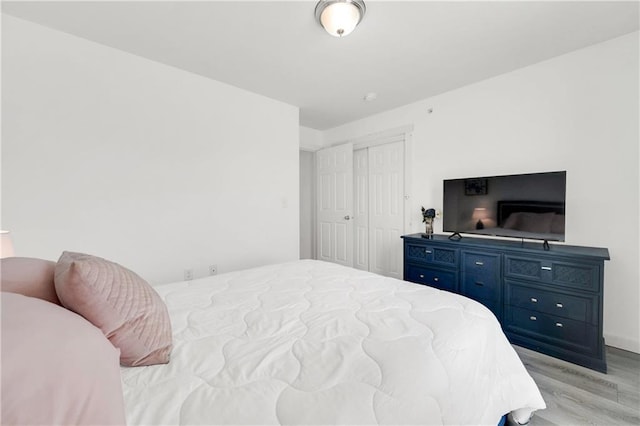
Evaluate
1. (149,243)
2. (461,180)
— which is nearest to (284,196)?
(149,243)

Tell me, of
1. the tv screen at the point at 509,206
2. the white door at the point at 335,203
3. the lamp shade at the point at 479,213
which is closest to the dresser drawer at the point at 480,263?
the tv screen at the point at 509,206

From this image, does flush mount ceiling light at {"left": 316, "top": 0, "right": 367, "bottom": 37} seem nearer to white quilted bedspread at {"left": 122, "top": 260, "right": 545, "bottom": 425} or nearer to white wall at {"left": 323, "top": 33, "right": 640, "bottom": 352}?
white quilted bedspread at {"left": 122, "top": 260, "right": 545, "bottom": 425}

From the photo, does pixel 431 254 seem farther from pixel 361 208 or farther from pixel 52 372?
pixel 52 372

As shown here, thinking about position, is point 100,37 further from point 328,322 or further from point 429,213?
point 429,213

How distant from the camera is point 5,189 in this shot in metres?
1.90

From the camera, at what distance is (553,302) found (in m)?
2.10

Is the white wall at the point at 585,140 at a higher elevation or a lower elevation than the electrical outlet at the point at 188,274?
higher

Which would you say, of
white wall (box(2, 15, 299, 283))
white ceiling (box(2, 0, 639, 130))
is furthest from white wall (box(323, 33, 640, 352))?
white wall (box(2, 15, 299, 283))

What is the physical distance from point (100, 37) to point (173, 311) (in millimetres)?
2303

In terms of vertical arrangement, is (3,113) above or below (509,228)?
above

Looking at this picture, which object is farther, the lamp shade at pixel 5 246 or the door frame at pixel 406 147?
the door frame at pixel 406 147

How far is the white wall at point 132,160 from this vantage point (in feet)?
6.49

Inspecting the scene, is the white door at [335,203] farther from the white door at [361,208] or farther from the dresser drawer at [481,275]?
the dresser drawer at [481,275]

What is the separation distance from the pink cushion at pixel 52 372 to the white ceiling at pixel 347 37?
6.66 ft
